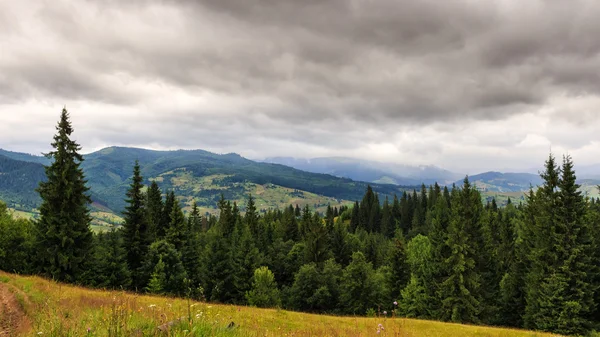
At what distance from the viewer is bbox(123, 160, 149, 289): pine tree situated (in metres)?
48.2

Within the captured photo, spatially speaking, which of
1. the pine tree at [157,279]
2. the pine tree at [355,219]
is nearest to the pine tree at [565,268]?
the pine tree at [157,279]

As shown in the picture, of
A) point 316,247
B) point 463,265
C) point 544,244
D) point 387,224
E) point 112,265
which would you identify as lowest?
point 387,224

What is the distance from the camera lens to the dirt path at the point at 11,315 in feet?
31.6

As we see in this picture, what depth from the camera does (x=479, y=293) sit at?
45125 mm

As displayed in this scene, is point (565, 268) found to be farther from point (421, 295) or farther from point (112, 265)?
point (112, 265)

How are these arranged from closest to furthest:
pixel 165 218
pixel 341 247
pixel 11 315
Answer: pixel 11 315
pixel 165 218
pixel 341 247

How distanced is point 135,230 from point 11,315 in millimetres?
40203

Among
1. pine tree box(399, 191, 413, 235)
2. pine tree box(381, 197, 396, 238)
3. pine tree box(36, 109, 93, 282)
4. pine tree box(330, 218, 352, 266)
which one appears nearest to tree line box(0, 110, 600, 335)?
pine tree box(36, 109, 93, 282)

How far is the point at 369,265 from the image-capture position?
61.7 meters

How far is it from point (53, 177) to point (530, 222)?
62953mm

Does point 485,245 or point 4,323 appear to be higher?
point 4,323

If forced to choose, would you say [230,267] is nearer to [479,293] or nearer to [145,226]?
[145,226]

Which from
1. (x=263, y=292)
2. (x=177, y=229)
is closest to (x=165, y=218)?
(x=177, y=229)

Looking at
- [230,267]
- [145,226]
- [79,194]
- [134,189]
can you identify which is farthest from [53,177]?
[230,267]
